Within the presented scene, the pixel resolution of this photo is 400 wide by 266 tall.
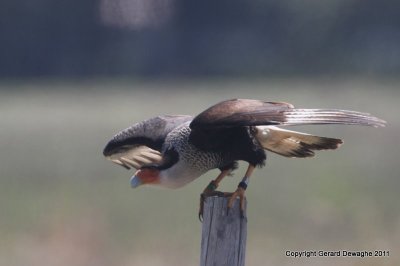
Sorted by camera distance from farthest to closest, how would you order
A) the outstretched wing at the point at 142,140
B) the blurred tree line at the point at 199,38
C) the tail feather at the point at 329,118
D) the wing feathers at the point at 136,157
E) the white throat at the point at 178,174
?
1. the blurred tree line at the point at 199,38
2. the wing feathers at the point at 136,157
3. the outstretched wing at the point at 142,140
4. the white throat at the point at 178,174
5. the tail feather at the point at 329,118

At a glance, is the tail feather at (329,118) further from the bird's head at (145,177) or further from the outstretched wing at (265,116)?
the bird's head at (145,177)

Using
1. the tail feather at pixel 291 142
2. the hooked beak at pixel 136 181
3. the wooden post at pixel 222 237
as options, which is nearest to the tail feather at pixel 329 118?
the tail feather at pixel 291 142

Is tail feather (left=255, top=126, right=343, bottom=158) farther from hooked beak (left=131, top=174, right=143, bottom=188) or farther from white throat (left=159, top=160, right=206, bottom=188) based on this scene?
hooked beak (left=131, top=174, right=143, bottom=188)

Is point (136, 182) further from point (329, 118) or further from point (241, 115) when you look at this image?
point (329, 118)

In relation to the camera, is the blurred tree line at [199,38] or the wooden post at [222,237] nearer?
the wooden post at [222,237]

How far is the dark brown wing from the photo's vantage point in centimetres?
693

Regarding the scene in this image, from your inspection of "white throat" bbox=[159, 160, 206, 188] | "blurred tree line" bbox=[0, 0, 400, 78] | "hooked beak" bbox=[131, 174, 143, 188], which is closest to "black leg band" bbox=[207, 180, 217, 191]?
"white throat" bbox=[159, 160, 206, 188]

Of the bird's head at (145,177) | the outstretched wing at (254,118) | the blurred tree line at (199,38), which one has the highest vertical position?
the blurred tree line at (199,38)

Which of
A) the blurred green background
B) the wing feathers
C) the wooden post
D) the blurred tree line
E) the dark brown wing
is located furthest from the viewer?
the blurred tree line

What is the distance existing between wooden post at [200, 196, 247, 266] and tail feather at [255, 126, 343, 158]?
1400 mm

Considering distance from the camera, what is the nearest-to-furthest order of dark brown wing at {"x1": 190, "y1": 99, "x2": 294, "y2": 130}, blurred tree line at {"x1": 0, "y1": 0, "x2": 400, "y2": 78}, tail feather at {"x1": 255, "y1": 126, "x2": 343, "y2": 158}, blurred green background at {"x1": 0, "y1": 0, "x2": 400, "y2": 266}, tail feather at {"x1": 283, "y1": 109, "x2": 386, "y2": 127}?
tail feather at {"x1": 283, "y1": 109, "x2": 386, "y2": 127} < dark brown wing at {"x1": 190, "y1": 99, "x2": 294, "y2": 130} < tail feather at {"x1": 255, "y1": 126, "x2": 343, "y2": 158} < blurred green background at {"x1": 0, "y1": 0, "x2": 400, "y2": 266} < blurred tree line at {"x1": 0, "y1": 0, "x2": 400, "y2": 78}

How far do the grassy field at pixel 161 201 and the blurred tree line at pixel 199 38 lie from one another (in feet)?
39.3

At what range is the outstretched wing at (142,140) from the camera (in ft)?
25.7

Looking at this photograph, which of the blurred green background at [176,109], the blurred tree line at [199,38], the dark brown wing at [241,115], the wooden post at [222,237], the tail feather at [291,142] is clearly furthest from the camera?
the blurred tree line at [199,38]
